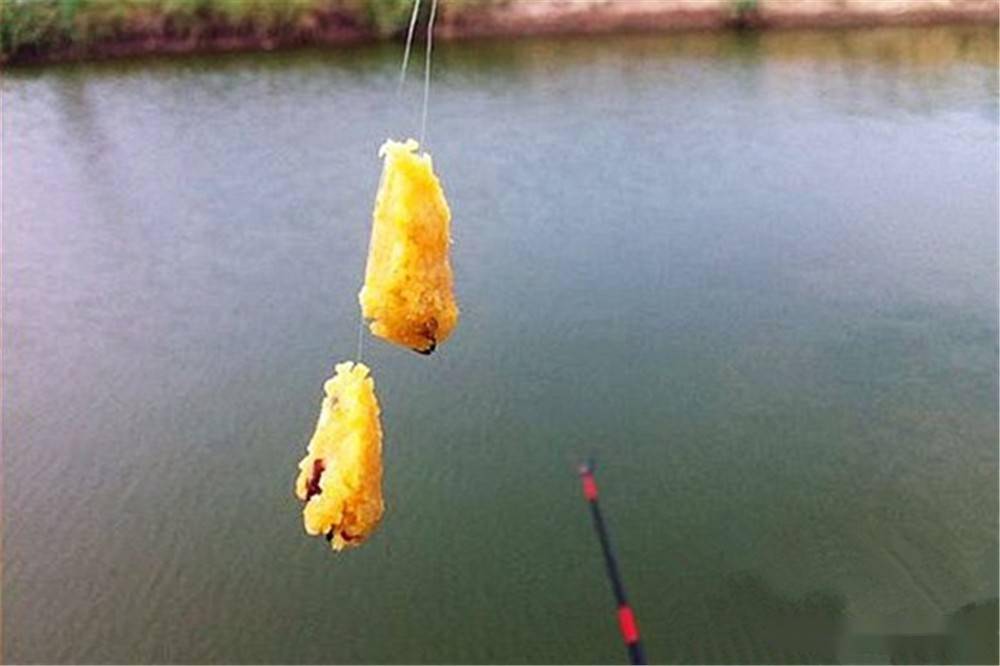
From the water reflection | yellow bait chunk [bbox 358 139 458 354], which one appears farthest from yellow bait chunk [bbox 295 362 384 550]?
the water reflection

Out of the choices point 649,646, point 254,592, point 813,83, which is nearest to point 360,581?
A: point 254,592

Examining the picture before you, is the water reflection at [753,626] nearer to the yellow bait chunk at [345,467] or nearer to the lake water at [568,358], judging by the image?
the lake water at [568,358]

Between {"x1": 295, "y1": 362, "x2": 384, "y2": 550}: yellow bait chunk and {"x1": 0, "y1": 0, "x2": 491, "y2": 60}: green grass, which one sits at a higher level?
{"x1": 0, "y1": 0, "x2": 491, "y2": 60}: green grass

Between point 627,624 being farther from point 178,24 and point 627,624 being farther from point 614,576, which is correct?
point 178,24

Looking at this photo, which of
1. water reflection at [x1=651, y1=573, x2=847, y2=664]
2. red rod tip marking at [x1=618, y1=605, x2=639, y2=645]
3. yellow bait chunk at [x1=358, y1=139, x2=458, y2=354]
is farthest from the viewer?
water reflection at [x1=651, y1=573, x2=847, y2=664]

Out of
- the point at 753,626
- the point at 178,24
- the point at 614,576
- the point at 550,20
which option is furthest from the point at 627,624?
the point at 178,24

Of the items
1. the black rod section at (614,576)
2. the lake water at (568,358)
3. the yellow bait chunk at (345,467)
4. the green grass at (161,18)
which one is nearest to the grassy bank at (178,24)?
the green grass at (161,18)

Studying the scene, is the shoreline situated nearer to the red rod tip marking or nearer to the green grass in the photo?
the green grass
